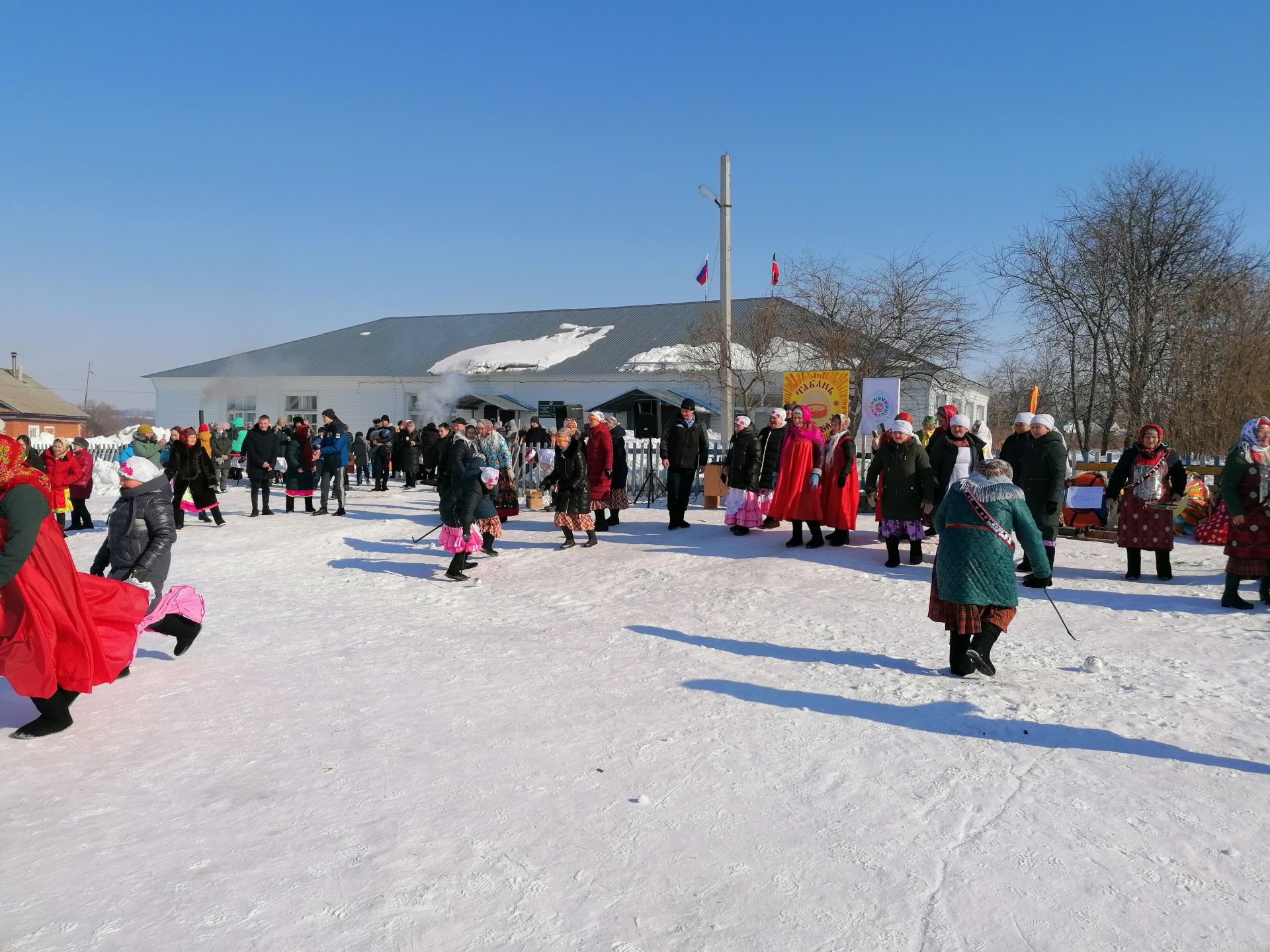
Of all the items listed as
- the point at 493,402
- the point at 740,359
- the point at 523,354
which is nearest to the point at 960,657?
the point at 740,359

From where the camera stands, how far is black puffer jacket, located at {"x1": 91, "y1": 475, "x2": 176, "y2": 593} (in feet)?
20.7

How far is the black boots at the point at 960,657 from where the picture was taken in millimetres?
6094

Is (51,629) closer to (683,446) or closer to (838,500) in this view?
(838,500)

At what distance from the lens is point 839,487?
11047 mm

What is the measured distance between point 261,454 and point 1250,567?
46.1ft

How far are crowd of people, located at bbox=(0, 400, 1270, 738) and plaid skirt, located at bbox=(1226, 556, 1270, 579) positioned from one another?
2cm

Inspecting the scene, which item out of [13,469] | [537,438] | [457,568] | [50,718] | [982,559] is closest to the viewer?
[13,469]

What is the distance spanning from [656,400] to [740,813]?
30494mm

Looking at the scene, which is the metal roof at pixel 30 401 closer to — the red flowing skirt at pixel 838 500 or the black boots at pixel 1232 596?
the red flowing skirt at pixel 838 500

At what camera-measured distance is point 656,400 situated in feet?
112

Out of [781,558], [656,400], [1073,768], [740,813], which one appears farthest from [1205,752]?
[656,400]

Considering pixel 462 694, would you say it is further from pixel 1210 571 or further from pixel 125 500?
pixel 1210 571

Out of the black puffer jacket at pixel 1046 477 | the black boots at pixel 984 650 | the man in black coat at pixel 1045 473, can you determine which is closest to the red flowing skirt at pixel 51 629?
the black boots at pixel 984 650

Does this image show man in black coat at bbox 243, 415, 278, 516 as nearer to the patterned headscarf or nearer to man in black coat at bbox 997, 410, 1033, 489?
the patterned headscarf
